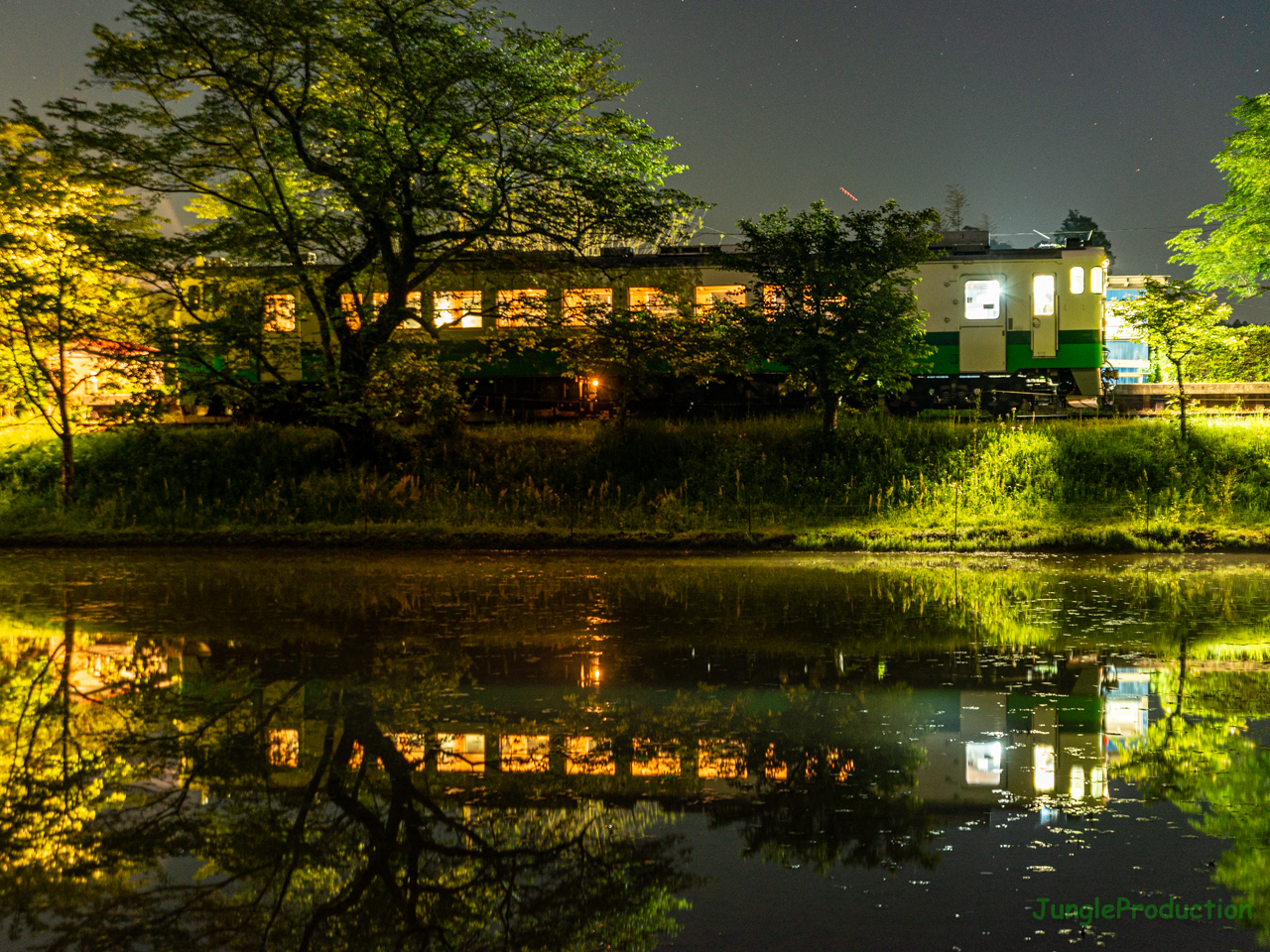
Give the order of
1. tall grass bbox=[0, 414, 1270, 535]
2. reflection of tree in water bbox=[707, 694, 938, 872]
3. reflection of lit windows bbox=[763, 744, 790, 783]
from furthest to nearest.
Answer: tall grass bbox=[0, 414, 1270, 535] < reflection of lit windows bbox=[763, 744, 790, 783] < reflection of tree in water bbox=[707, 694, 938, 872]

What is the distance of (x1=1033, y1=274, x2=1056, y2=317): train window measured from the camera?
2295cm

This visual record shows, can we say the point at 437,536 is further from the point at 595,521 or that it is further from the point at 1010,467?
the point at 1010,467

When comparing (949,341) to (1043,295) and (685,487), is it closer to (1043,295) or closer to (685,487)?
(1043,295)

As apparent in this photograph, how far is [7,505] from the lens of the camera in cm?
1875

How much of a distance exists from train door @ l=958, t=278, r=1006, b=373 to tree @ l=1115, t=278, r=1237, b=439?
4.38 metres

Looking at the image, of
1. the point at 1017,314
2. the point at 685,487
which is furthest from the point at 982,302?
the point at 685,487

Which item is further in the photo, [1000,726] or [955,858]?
[1000,726]

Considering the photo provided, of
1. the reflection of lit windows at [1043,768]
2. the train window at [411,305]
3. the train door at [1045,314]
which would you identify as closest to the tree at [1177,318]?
the train door at [1045,314]

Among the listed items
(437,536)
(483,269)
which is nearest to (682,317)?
(483,269)

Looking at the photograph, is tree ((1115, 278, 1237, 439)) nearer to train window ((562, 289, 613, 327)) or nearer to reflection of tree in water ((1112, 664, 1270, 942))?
train window ((562, 289, 613, 327))

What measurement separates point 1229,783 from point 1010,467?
14.4m

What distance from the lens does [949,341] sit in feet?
76.1

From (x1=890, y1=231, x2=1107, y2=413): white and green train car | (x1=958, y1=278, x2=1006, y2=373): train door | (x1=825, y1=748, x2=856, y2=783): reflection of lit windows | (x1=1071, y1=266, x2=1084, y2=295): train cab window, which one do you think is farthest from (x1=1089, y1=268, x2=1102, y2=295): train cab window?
(x1=825, y1=748, x2=856, y2=783): reflection of lit windows

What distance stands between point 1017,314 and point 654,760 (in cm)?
2111
